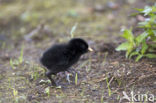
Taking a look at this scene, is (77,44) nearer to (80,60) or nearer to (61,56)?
(61,56)

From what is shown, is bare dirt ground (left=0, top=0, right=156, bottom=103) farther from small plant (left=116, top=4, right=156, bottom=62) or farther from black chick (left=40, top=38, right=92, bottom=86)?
black chick (left=40, top=38, right=92, bottom=86)

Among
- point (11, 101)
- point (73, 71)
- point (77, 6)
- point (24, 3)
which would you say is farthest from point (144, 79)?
point (24, 3)

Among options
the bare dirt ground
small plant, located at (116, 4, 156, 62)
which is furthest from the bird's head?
small plant, located at (116, 4, 156, 62)

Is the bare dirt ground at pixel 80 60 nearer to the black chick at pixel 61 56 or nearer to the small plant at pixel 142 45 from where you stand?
the small plant at pixel 142 45

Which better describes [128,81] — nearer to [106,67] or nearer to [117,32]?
[106,67]

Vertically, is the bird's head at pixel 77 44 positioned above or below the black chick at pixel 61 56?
above

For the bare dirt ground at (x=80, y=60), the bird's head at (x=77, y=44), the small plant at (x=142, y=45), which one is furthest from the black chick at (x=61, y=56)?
the small plant at (x=142, y=45)

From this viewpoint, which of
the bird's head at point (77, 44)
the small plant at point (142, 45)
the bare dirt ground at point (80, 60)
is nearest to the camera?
the bare dirt ground at point (80, 60)
